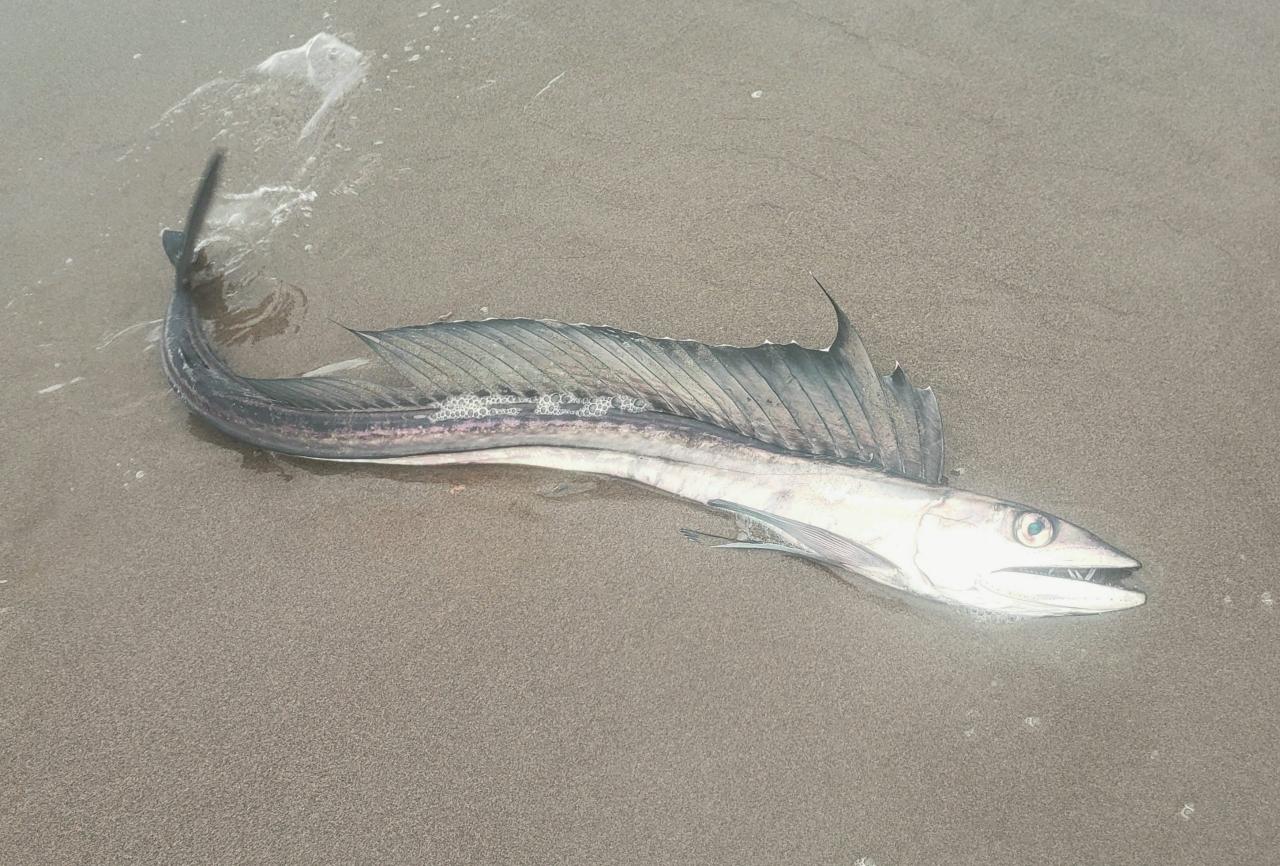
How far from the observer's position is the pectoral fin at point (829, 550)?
2896 millimetres

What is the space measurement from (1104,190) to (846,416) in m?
1.94

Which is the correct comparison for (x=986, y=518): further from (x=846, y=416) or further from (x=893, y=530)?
(x=846, y=416)

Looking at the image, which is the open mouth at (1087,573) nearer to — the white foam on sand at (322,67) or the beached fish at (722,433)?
the beached fish at (722,433)

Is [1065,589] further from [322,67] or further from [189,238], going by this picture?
[322,67]

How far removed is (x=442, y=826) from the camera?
8.36ft

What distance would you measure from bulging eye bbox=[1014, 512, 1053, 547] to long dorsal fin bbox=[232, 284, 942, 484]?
327mm

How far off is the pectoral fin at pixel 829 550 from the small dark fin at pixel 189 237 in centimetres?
271

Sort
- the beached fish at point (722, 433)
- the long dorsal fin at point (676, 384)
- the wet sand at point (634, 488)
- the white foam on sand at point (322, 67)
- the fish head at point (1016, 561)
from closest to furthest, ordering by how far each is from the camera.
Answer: the wet sand at point (634, 488), the fish head at point (1016, 561), the beached fish at point (722, 433), the long dorsal fin at point (676, 384), the white foam on sand at point (322, 67)

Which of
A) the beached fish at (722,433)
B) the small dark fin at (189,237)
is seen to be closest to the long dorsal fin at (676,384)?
the beached fish at (722,433)

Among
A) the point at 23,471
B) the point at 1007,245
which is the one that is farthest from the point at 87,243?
the point at 1007,245

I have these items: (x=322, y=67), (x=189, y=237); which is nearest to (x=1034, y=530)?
(x=189, y=237)

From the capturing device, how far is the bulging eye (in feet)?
8.96

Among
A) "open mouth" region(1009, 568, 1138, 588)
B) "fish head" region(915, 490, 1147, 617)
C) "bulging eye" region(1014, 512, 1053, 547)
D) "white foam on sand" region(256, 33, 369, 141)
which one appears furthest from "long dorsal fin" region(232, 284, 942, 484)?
"white foam on sand" region(256, 33, 369, 141)

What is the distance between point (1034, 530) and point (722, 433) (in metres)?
1.07
